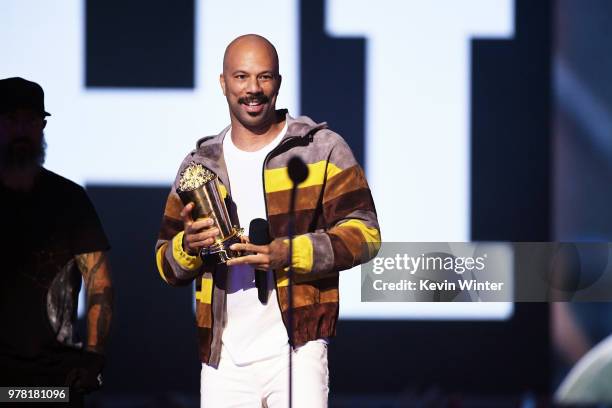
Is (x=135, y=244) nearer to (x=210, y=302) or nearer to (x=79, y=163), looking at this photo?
(x=79, y=163)

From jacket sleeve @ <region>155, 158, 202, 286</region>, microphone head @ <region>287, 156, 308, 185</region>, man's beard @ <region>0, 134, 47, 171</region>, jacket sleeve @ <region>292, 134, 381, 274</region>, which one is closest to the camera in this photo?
microphone head @ <region>287, 156, 308, 185</region>

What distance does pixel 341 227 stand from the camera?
Result: 3.44 meters

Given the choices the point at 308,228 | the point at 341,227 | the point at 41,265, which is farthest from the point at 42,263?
the point at 341,227

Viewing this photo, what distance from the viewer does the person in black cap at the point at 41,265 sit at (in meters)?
3.53

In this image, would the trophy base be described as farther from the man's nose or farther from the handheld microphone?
the man's nose

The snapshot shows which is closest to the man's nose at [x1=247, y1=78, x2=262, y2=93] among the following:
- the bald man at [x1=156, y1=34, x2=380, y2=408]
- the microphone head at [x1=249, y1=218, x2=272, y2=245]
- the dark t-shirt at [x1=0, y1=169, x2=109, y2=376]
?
the bald man at [x1=156, y1=34, x2=380, y2=408]

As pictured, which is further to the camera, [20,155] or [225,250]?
[20,155]

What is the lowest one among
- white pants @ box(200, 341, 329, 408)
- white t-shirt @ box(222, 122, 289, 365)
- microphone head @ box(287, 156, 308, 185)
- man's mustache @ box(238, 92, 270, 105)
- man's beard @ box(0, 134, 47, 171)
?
white pants @ box(200, 341, 329, 408)

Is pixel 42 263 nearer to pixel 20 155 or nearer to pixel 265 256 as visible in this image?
pixel 20 155

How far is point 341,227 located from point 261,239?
0.85ft

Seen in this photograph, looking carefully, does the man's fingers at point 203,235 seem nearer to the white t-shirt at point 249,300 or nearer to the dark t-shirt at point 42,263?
the white t-shirt at point 249,300

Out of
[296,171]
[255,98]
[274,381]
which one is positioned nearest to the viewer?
[296,171]

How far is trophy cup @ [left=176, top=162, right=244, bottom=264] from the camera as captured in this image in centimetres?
321

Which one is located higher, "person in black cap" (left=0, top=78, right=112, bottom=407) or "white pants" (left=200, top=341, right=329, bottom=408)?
"person in black cap" (left=0, top=78, right=112, bottom=407)
